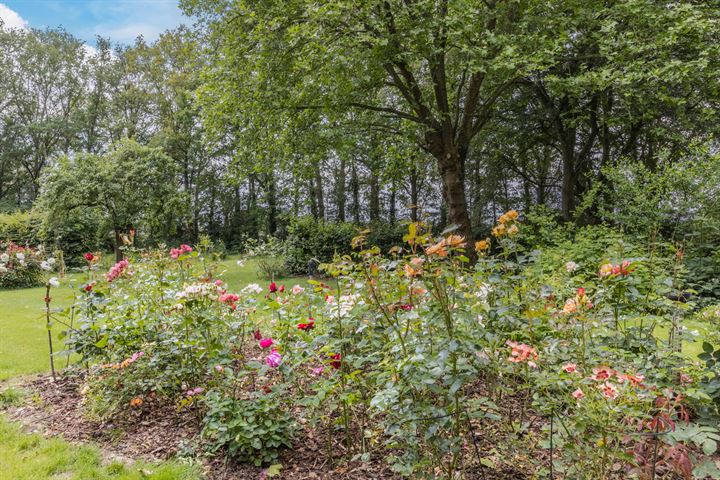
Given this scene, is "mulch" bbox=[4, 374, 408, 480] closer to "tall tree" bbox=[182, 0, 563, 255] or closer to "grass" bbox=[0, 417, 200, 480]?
"grass" bbox=[0, 417, 200, 480]

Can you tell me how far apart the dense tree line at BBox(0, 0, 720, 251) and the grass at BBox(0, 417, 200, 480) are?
1.76 m

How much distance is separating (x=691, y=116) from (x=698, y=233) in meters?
4.31

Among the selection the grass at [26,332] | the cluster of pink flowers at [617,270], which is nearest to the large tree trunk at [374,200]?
the grass at [26,332]

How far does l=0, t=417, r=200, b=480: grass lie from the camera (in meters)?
1.97

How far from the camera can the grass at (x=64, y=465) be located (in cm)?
197

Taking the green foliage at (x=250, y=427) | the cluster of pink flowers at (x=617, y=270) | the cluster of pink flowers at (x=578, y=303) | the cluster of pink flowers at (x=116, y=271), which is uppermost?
the cluster of pink flowers at (x=116, y=271)

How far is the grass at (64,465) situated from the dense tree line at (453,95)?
1.76 metres

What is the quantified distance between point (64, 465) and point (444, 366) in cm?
208

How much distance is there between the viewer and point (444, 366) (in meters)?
1.47

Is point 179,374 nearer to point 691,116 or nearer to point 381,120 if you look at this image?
point 381,120

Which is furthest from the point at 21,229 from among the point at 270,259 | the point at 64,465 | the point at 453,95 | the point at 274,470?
the point at 274,470

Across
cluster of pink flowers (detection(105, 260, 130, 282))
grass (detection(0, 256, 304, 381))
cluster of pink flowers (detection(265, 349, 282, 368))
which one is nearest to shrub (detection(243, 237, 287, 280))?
grass (detection(0, 256, 304, 381))

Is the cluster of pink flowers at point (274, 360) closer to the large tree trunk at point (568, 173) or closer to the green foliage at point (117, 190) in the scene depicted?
the large tree trunk at point (568, 173)

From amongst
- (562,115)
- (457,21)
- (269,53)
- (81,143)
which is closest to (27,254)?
(269,53)
